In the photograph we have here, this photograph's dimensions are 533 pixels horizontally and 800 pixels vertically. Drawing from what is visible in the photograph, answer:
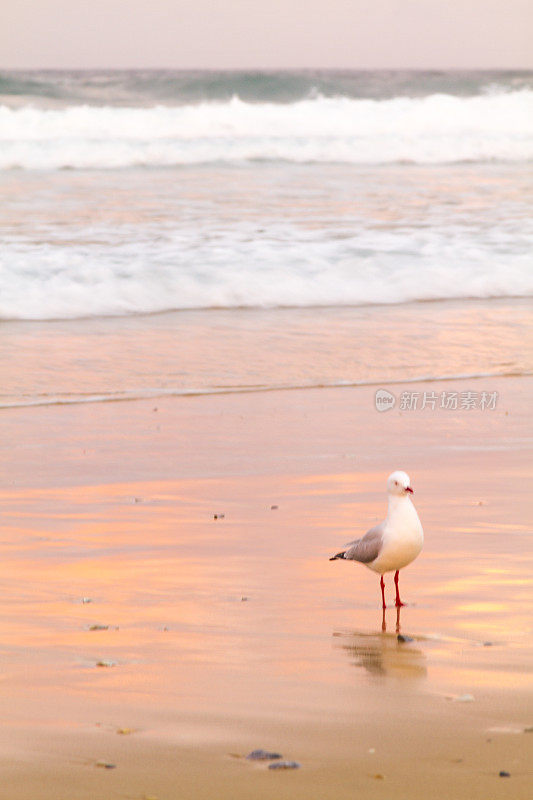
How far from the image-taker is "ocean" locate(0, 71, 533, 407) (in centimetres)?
961

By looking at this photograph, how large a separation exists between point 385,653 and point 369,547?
0.48 m

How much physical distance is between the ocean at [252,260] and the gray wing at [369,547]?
4309 mm

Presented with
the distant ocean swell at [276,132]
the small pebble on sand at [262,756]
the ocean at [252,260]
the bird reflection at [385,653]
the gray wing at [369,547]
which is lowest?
the small pebble on sand at [262,756]

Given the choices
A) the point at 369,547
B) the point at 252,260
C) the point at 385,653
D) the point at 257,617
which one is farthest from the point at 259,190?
the point at 385,653

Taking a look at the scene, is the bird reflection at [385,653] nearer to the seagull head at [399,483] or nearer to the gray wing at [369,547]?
the gray wing at [369,547]

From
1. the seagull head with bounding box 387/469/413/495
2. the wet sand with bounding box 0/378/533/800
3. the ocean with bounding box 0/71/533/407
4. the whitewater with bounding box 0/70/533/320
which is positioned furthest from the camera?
the whitewater with bounding box 0/70/533/320

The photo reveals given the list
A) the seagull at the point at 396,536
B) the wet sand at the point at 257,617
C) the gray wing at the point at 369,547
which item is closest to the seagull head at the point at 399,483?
the seagull at the point at 396,536

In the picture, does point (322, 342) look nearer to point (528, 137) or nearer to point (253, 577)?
point (253, 577)

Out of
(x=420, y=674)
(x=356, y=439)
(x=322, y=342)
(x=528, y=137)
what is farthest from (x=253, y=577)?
(x=528, y=137)

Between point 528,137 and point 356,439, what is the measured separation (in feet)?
96.4

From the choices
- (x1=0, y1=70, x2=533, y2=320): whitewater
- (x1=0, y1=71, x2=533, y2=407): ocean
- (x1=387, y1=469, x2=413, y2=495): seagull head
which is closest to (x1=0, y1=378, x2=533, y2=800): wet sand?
(x1=387, y1=469, x2=413, y2=495): seagull head

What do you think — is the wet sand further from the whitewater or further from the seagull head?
the whitewater

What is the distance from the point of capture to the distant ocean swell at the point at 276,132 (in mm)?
28438

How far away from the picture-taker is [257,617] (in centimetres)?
418
